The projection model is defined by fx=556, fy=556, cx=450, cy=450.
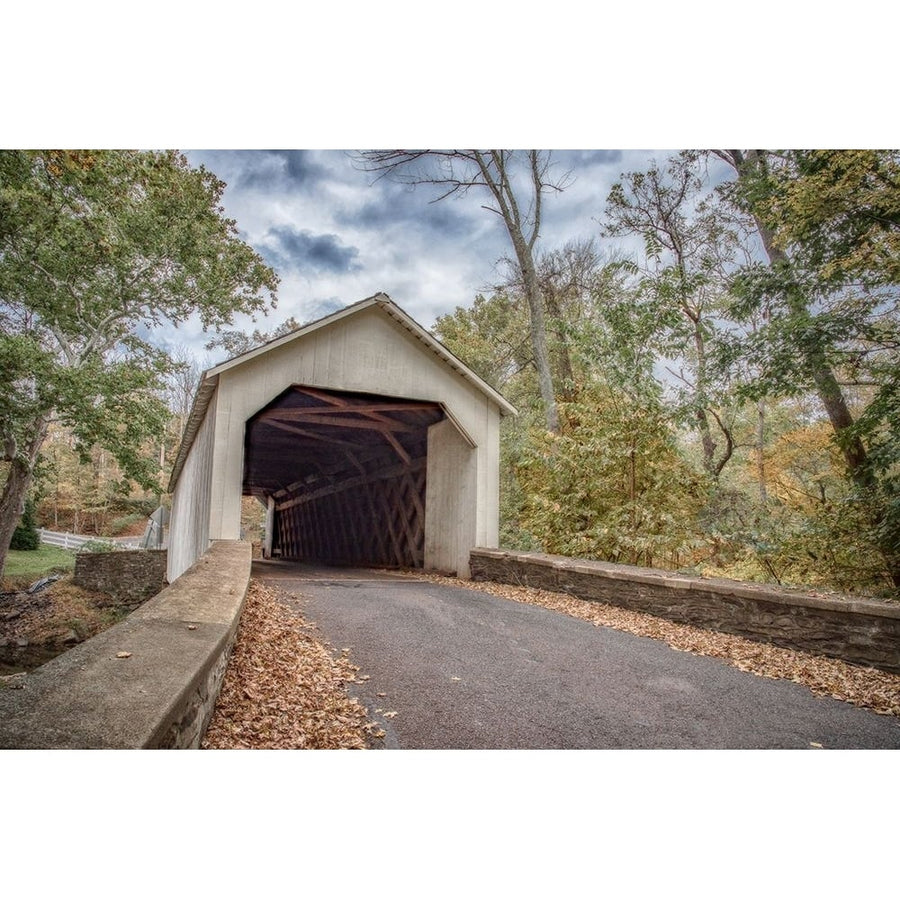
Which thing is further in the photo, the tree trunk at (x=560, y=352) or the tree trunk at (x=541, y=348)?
the tree trunk at (x=560, y=352)

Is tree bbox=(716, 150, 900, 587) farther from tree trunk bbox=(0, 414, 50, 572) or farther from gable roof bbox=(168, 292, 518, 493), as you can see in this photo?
tree trunk bbox=(0, 414, 50, 572)

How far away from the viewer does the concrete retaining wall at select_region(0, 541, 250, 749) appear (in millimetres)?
1477

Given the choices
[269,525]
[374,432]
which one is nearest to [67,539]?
[374,432]

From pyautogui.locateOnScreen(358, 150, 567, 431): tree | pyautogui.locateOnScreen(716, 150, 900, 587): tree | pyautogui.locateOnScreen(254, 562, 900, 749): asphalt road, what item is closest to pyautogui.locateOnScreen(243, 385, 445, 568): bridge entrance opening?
pyautogui.locateOnScreen(358, 150, 567, 431): tree

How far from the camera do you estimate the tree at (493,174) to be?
3898mm

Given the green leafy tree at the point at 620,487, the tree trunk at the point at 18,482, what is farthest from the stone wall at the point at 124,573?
the green leafy tree at the point at 620,487

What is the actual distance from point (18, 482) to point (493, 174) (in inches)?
172

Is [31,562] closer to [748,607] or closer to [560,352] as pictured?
[748,607]

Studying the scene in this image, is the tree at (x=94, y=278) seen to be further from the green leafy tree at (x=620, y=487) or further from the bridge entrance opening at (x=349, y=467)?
the green leafy tree at (x=620, y=487)

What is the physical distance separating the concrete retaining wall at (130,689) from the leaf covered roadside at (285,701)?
0.36 feet

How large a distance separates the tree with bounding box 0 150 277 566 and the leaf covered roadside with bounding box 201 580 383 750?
255 centimetres
